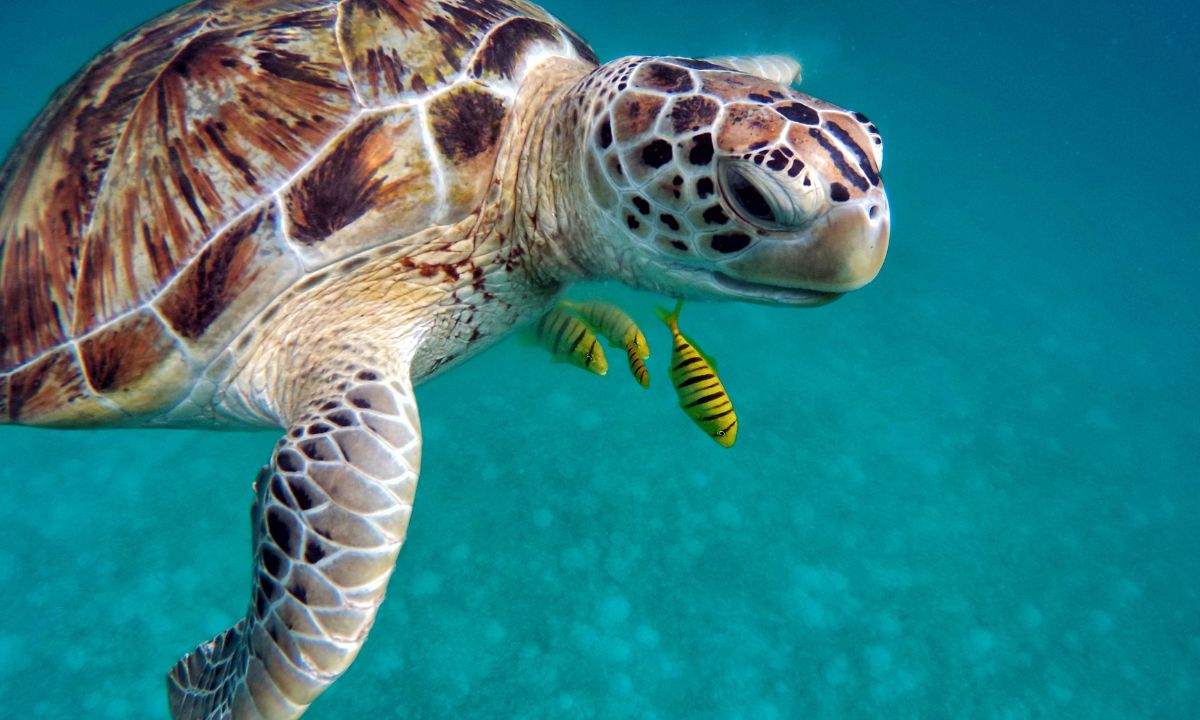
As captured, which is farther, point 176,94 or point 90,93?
point 90,93

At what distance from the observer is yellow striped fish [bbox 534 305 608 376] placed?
3.08 m

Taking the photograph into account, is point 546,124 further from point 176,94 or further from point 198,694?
point 198,694

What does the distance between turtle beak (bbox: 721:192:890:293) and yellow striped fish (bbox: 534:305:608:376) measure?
1582mm

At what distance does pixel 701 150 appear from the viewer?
153 cm

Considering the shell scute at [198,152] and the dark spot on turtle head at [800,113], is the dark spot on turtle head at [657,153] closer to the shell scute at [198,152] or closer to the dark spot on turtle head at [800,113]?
the dark spot on turtle head at [800,113]

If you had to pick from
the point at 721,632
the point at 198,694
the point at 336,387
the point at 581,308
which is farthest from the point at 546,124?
the point at 721,632

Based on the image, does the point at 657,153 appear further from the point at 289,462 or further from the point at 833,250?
the point at 289,462

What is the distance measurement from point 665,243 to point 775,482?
9.93 ft

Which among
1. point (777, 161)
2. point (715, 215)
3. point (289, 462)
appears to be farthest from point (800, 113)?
point (289, 462)

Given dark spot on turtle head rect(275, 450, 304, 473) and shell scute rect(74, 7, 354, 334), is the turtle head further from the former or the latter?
dark spot on turtle head rect(275, 450, 304, 473)

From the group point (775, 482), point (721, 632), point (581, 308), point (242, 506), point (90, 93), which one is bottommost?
point (242, 506)

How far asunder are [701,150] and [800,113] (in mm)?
248

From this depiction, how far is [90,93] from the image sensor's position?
78.4 inches

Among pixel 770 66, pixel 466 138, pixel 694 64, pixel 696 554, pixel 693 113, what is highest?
pixel 770 66
